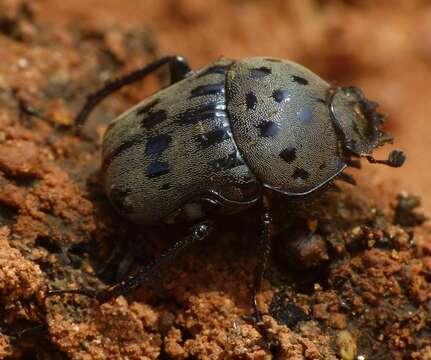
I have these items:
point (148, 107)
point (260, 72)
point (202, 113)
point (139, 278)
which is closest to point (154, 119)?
point (148, 107)

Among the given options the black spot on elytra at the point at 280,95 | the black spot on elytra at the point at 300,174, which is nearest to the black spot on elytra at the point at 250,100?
the black spot on elytra at the point at 280,95

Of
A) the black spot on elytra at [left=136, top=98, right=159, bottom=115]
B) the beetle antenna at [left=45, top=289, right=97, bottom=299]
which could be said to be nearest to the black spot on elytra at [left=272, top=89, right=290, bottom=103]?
the black spot on elytra at [left=136, top=98, right=159, bottom=115]

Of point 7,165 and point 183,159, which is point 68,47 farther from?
point 183,159

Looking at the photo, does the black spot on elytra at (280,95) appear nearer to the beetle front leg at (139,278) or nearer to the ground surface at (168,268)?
the ground surface at (168,268)

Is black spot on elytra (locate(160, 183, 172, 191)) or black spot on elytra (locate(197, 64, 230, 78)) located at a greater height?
black spot on elytra (locate(197, 64, 230, 78))

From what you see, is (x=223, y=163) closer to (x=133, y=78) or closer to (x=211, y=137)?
(x=211, y=137)

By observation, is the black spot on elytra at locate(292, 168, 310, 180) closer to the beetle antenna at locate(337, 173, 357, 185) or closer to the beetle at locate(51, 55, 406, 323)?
the beetle at locate(51, 55, 406, 323)
